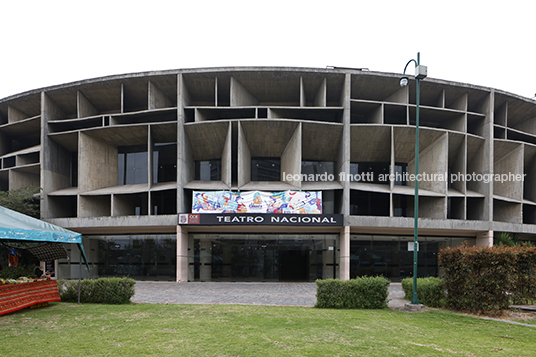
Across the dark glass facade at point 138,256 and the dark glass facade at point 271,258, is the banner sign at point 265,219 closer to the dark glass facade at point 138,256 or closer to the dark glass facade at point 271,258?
the dark glass facade at point 271,258

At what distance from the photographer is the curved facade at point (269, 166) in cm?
2438

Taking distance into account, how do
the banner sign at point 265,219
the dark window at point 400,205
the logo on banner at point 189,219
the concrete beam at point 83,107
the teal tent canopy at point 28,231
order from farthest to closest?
the dark window at point 400,205 → the concrete beam at point 83,107 → the logo on banner at point 189,219 → the banner sign at point 265,219 → the teal tent canopy at point 28,231

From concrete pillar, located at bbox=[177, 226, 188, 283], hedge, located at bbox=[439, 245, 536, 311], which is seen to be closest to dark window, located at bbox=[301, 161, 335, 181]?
concrete pillar, located at bbox=[177, 226, 188, 283]

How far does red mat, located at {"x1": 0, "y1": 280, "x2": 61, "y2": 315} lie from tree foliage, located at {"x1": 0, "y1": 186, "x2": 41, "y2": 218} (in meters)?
15.5

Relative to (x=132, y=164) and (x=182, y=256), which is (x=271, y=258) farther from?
(x=132, y=164)

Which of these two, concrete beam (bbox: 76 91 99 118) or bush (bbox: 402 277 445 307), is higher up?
concrete beam (bbox: 76 91 99 118)

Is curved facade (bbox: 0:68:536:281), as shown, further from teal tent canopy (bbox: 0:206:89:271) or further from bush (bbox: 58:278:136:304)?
teal tent canopy (bbox: 0:206:89:271)

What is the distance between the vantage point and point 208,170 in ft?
89.2

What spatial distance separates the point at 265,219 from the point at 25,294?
14140 mm

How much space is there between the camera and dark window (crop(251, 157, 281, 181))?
26.9 metres

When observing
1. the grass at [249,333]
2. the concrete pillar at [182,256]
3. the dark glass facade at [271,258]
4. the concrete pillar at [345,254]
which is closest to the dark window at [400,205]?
the dark glass facade at [271,258]

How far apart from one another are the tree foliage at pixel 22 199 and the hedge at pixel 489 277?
27325 mm

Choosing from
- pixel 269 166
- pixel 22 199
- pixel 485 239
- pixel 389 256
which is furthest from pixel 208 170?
pixel 485 239

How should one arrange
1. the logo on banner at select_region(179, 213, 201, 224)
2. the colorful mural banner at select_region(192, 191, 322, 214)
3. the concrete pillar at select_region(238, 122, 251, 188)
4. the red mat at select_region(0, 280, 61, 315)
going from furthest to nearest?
the concrete pillar at select_region(238, 122, 251, 188)
the colorful mural banner at select_region(192, 191, 322, 214)
the logo on banner at select_region(179, 213, 201, 224)
the red mat at select_region(0, 280, 61, 315)
